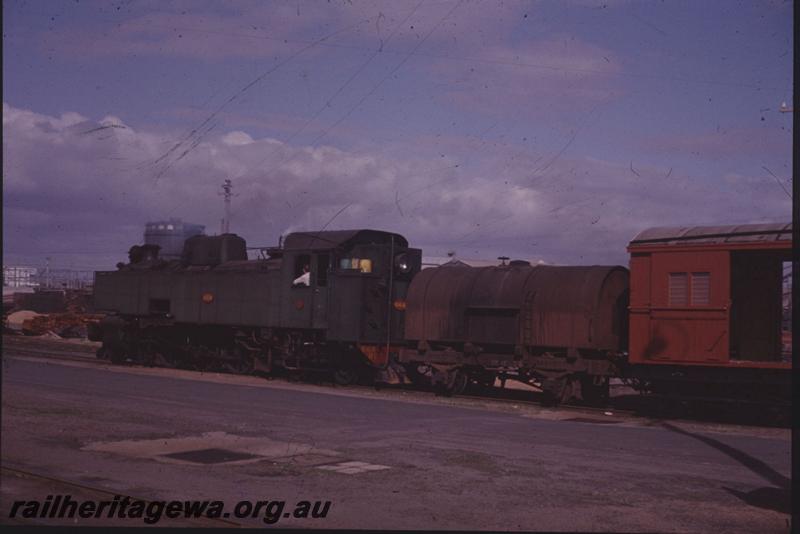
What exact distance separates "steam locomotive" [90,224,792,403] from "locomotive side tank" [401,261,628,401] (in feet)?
0.10

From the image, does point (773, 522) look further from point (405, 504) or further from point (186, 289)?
point (186, 289)

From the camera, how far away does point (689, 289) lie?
55.3 ft

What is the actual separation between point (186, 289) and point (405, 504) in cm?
1918

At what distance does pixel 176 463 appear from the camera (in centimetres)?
1066

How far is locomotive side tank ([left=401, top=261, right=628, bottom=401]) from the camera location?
18.6 metres

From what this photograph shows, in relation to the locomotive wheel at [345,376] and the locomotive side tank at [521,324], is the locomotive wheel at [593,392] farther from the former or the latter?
the locomotive wheel at [345,376]

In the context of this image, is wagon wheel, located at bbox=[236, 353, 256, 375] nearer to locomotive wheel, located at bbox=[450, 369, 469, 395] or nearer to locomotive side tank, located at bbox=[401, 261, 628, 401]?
locomotive side tank, located at bbox=[401, 261, 628, 401]

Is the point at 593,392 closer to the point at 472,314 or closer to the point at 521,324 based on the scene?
the point at 521,324

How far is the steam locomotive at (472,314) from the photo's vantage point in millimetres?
16750

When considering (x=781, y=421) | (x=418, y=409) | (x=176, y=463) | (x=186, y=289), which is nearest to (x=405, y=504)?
(x=176, y=463)

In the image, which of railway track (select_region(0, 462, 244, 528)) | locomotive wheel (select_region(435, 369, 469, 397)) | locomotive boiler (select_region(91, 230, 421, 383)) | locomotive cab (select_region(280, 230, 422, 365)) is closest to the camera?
railway track (select_region(0, 462, 244, 528))

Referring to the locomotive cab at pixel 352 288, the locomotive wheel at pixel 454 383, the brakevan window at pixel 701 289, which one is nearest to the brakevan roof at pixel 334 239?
the locomotive cab at pixel 352 288

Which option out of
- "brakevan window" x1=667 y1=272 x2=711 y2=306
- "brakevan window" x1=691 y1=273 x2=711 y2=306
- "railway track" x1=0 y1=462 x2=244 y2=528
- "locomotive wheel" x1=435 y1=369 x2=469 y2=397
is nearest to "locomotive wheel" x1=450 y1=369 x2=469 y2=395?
"locomotive wheel" x1=435 y1=369 x2=469 y2=397

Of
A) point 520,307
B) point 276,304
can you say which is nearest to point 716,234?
point 520,307
